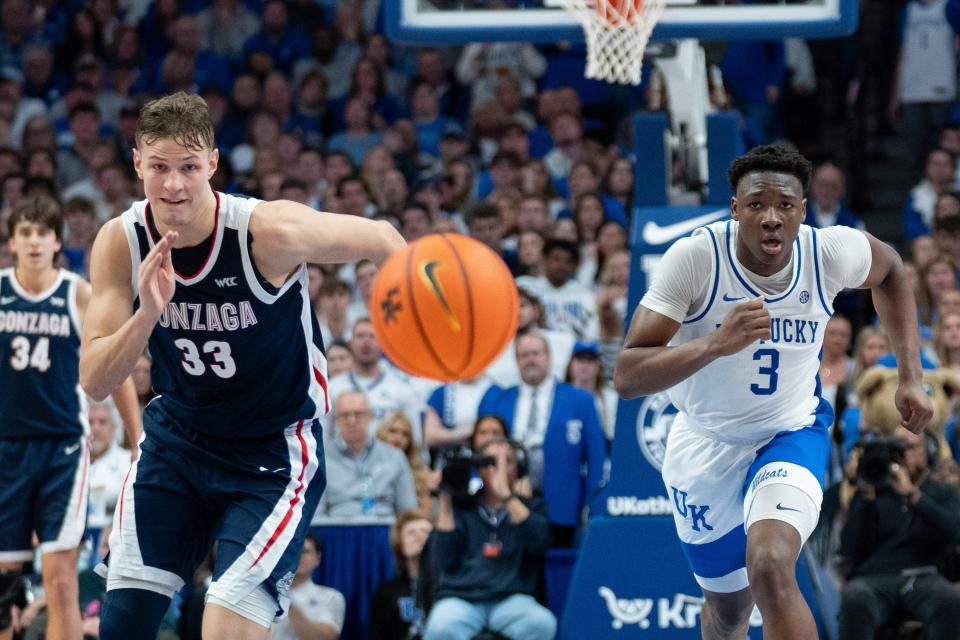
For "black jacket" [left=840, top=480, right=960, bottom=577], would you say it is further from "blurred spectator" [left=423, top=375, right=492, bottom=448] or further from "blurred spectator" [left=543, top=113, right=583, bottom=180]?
"blurred spectator" [left=543, top=113, right=583, bottom=180]

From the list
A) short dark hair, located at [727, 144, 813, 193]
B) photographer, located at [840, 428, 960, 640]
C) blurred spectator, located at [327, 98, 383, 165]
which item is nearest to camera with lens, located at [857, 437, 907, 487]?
photographer, located at [840, 428, 960, 640]

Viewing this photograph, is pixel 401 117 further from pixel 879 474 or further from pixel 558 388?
pixel 879 474

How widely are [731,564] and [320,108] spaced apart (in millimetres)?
9060

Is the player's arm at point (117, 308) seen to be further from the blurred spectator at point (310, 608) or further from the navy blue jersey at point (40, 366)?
the blurred spectator at point (310, 608)

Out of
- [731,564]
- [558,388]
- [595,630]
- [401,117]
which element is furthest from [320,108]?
[731,564]

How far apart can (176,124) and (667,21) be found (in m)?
3.57

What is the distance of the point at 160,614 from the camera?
16.8 feet

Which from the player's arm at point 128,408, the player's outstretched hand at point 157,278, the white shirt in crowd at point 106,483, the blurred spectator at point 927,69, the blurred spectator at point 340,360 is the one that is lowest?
the white shirt in crowd at point 106,483

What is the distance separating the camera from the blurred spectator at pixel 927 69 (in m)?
13.1

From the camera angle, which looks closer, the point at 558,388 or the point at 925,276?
the point at 558,388

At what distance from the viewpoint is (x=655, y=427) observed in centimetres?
783

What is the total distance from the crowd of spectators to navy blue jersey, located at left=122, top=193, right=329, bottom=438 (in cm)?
297

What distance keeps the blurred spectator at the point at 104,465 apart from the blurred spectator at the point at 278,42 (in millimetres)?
6073

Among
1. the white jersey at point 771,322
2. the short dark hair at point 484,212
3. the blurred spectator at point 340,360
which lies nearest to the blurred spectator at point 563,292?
the short dark hair at point 484,212
